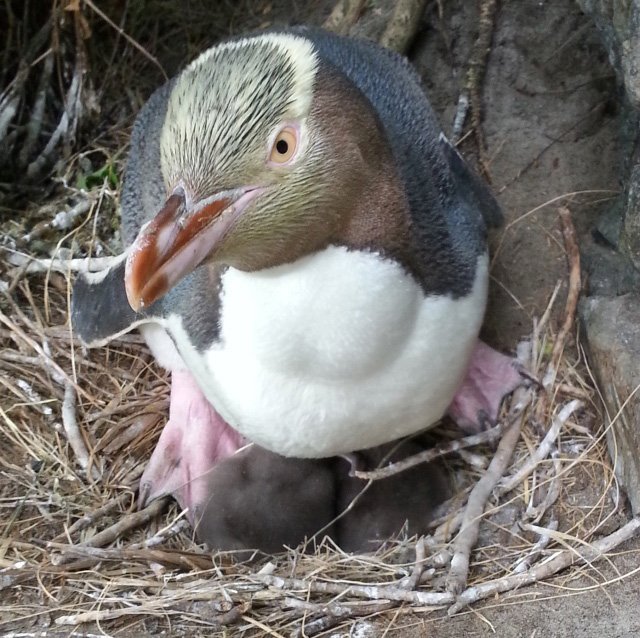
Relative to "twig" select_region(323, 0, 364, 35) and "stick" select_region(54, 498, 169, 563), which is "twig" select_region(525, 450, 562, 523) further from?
"twig" select_region(323, 0, 364, 35)

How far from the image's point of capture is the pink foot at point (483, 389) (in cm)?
207

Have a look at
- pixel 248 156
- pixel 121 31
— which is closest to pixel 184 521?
pixel 248 156

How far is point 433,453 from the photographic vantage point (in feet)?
6.40

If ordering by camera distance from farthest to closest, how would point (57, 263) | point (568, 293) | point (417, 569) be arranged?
point (57, 263) < point (568, 293) < point (417, 569)

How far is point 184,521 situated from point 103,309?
0.53 meters

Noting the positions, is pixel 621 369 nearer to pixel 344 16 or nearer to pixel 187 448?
pixel 187 448

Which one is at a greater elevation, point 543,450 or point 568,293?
point 568,293

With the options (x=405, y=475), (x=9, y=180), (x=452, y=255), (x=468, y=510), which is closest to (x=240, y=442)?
(x=405, y=475)

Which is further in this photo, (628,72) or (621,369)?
(621,369)

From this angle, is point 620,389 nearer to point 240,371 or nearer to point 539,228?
point 539,228

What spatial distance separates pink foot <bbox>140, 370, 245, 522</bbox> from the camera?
2.00 metres

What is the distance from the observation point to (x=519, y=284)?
225cm

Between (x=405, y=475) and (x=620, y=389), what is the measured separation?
50 cm

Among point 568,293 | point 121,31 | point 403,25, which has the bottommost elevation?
point 568,293
